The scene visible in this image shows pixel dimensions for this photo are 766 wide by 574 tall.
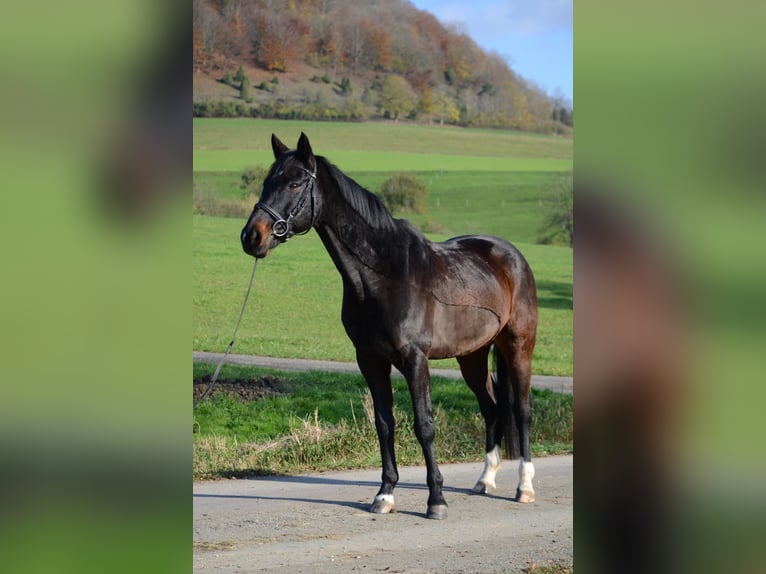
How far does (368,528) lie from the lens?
4.83 meters

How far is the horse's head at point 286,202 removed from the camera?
445 centimetres

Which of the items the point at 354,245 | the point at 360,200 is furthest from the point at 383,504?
the point at 360,200

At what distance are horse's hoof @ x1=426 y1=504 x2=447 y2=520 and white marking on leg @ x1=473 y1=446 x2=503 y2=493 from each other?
25.2 inches

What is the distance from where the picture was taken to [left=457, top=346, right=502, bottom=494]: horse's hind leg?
5.62 metres

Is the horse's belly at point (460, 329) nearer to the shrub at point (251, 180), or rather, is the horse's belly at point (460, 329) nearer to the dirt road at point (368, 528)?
the dirt road at point (368, 528)

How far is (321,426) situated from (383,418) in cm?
281

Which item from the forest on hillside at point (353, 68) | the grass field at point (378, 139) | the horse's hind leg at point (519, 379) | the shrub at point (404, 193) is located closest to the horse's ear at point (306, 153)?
the horse's hind leg at point (519, 379)

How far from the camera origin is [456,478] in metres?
6.19

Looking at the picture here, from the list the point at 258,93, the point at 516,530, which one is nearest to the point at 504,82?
the point at 258,93

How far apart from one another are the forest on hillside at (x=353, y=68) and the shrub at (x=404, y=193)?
976 mm

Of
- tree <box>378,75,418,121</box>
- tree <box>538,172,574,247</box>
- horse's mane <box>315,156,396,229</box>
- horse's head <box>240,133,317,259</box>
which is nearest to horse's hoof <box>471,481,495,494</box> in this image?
horse's mane <box>315,156,396,229</box>

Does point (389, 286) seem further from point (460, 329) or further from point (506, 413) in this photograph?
point (506, 413)
